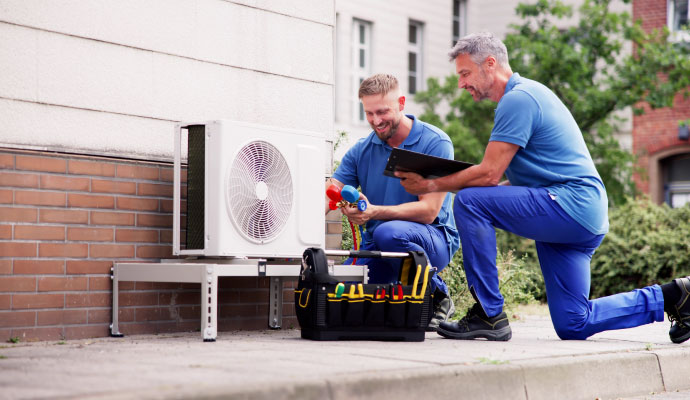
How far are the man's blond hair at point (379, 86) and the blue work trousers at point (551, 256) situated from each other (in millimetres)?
830

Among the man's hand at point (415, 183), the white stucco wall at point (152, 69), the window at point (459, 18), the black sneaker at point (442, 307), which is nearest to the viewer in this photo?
the white stucco wall at point (152, 69)

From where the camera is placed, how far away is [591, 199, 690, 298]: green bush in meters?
11.6

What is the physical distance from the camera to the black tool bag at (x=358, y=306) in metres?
4.84

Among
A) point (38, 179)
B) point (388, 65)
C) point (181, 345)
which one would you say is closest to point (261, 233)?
point (181, 345)

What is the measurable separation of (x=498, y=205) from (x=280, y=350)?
61.6 inches

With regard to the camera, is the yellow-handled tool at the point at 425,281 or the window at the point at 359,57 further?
the window at the point at 359,57

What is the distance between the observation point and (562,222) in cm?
518

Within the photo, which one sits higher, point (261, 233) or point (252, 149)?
point (252, 149)

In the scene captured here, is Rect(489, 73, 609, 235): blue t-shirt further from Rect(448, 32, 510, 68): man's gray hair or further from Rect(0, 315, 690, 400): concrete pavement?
Rect(0, 315, 690, 400): concrete pavement

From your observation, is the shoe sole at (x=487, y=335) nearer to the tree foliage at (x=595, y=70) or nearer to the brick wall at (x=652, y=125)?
the tree foliage at (x=595, y=70)

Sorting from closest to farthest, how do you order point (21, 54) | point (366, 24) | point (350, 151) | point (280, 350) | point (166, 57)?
point (280, 350), point (21, 54), point (166, 57), point (350, 151), point (366, 24)

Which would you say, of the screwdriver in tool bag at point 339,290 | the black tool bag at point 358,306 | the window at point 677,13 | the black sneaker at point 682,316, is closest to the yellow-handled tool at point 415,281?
the black tool bag at point 358,306

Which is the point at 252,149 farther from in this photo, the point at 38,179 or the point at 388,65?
the point at 388,65

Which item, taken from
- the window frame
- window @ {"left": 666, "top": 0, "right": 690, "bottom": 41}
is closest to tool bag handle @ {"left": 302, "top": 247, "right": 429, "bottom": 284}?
the window frame
